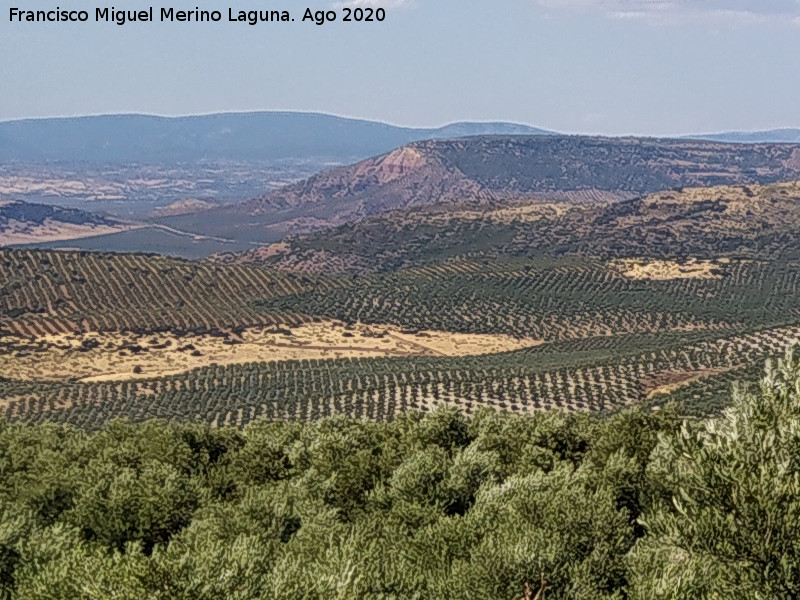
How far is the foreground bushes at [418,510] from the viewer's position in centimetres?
1448

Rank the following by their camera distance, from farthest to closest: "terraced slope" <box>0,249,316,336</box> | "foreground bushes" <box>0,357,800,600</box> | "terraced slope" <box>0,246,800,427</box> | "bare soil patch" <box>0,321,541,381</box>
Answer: "terraced slope" <box>0,249,316,336</box>, "bare soil patch" <box>0,321,541,381</box>, "terraced slope" <box>0,246,800,427</box>, "foreground bushes" <box>0,357,800,600</box>

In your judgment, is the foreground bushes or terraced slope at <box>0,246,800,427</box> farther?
terraced slope at <box>0,246,800,427</box>

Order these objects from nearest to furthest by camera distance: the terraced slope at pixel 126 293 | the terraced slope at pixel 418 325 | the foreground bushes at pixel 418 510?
the foreground bushes at pixel 418 510 → the terraced slope at pixel 418 325 → the terraced slope at pixel 126 293

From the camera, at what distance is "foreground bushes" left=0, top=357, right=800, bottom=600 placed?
14.5 metres

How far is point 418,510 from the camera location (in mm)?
26812

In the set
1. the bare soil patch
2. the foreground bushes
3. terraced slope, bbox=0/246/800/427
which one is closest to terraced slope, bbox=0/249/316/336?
terraced slope, bbox=0/246/800/427

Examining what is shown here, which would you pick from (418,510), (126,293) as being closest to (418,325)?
(126,293)

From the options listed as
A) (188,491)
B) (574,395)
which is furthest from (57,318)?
(188,491)

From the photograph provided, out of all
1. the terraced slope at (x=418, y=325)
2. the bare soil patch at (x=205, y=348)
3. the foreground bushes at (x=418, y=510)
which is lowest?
the bare soil patch at (x=205, y=348)

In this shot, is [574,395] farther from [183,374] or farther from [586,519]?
[586,519]

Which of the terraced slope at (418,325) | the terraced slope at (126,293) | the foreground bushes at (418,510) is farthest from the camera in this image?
the terraced slope at (126,293)

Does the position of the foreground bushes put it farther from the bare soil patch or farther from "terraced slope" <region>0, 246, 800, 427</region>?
the bare soil patch

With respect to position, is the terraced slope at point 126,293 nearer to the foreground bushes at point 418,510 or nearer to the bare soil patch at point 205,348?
the bare soil patch at point 205,348

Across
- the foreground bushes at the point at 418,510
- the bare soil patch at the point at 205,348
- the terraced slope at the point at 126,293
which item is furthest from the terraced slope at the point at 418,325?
the foreground bushes at the point at 418,510
